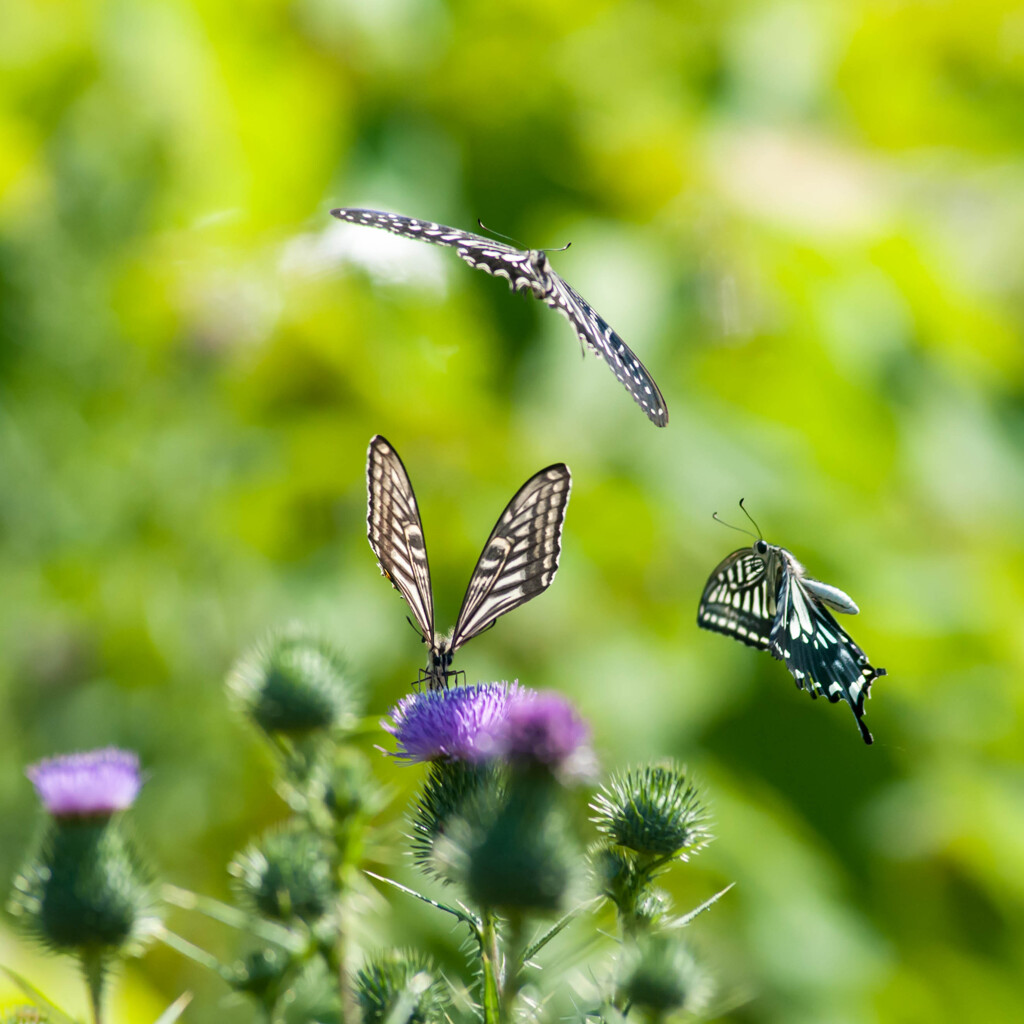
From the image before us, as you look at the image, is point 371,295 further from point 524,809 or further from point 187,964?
point 524,809

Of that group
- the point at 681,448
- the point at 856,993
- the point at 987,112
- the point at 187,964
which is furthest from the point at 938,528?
the point at 187,964

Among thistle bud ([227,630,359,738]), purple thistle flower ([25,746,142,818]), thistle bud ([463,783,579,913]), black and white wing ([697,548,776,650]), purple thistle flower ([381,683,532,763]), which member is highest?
black and white wing ([697,548,776,650])

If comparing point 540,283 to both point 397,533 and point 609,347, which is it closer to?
point 609,347

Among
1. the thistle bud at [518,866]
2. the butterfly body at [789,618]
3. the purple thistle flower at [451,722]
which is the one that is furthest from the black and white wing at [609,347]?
the thistle bud at [518,866]

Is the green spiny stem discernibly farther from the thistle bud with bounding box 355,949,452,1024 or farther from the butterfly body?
the butterfly body

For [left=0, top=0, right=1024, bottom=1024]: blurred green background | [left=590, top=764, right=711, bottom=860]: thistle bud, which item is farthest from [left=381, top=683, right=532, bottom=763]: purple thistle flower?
[left=0, top=0, right=1024, bottom=1024]: blurred green background
